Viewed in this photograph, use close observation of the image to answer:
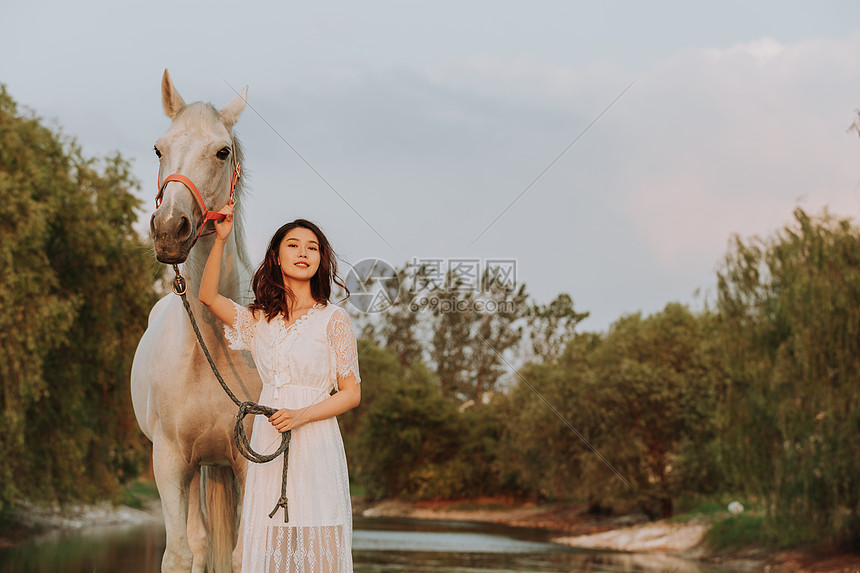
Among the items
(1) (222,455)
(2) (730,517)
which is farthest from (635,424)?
(1) (222,455)

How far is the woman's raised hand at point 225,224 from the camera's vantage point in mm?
3705

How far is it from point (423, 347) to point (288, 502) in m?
45.4

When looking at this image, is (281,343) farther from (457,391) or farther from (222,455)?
(457,391)

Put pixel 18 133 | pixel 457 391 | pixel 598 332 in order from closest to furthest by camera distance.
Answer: pixel 18 133 < pixel 598 332 < pixel 457 391

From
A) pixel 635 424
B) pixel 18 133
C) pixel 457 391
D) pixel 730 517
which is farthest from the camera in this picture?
pixel 457 391

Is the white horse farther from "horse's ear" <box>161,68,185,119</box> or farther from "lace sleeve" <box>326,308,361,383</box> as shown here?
"lace sleeve" <box>326,308,361,383</box>

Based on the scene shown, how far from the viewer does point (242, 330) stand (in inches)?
142

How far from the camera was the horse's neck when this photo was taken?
3.91 metres

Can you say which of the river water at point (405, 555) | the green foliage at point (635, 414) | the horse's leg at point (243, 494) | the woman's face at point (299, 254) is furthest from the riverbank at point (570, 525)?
the woman's face at point (299, 254)

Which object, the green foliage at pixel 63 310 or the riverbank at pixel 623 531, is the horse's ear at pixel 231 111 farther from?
the riverbank at pixel 623 531

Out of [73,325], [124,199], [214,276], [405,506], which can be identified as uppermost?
[124,199]

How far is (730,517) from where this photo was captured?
878 inches

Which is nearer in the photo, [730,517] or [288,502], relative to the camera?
[288,502]

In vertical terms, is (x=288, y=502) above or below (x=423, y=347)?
below
